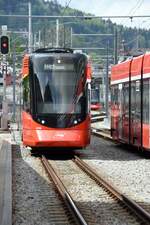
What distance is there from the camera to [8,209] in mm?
10820

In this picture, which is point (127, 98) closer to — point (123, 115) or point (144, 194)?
point (123, 115)

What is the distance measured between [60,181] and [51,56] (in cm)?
729

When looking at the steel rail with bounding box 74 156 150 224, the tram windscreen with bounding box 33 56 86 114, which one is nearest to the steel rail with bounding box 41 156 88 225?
the steel rail with bounding box 74 156 150 224

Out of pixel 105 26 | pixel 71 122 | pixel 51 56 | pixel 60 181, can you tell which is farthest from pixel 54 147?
pixel 105 26

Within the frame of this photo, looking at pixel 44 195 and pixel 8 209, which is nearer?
pixel 8 209

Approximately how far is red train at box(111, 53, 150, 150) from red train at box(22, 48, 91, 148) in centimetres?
155

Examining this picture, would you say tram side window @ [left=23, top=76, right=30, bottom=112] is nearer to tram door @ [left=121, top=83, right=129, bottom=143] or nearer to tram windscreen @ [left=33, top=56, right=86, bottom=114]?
tram windscreen @ [left=33, top=56, right=86, bottom=114]

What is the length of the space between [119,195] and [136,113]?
9.42m

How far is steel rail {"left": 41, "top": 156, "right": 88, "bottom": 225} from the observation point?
1045cm

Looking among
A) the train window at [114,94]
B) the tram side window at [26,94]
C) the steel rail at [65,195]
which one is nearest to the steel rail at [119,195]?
the steel rail at [65,195]

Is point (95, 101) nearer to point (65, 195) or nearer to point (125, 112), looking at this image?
point (125, 112)

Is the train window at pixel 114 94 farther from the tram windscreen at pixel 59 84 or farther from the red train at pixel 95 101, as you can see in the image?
the red train at pixel 95 101

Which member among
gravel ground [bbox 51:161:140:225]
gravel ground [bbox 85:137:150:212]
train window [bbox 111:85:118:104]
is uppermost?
train window [bbox 111:85:118:104]

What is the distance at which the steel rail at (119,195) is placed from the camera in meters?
10.7
